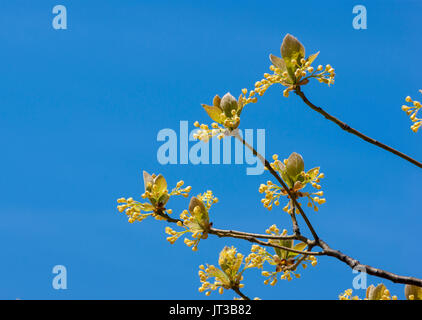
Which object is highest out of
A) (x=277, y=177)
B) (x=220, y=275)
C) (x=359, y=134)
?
(x=359, y=134)

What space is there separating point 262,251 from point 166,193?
78 cm

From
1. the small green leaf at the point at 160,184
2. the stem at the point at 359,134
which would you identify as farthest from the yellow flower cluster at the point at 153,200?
the stem at the point at 359,134

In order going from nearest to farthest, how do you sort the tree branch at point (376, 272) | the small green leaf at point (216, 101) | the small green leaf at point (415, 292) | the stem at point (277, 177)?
the tree branch at point (376, 272) → the stem at point (277, 177) → the small green leaf at point (415, 292) → the small green leaf at point (216, 101)

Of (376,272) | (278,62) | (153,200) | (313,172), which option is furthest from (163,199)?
(376,272)

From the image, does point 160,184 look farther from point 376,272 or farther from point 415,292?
point 415,292

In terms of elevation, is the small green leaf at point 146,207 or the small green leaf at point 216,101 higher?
the small green leaf at point 216,101

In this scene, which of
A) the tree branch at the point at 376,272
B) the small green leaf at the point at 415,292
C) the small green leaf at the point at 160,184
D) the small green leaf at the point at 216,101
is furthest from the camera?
the small green leaf at the point at 160,184

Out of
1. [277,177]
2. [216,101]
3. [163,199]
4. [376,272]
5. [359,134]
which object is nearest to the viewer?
[376,272]

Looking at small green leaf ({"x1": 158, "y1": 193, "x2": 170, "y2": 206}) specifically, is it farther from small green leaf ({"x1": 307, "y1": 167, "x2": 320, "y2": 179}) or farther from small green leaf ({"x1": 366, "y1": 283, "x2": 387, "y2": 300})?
small green leaf ({"x1": 366, "y1": 283, "x2": 387, "y2": 300})

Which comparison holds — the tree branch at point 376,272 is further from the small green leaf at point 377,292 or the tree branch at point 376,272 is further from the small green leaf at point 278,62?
the small green leaf at point 278,62

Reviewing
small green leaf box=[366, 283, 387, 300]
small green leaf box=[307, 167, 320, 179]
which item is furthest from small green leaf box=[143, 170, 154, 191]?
small green leaf box=[366, 283, 387, 300]

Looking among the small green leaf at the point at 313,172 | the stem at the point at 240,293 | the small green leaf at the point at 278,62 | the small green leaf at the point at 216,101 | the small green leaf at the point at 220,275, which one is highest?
the small green leaf at the point at 278,62

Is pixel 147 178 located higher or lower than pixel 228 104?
lower
